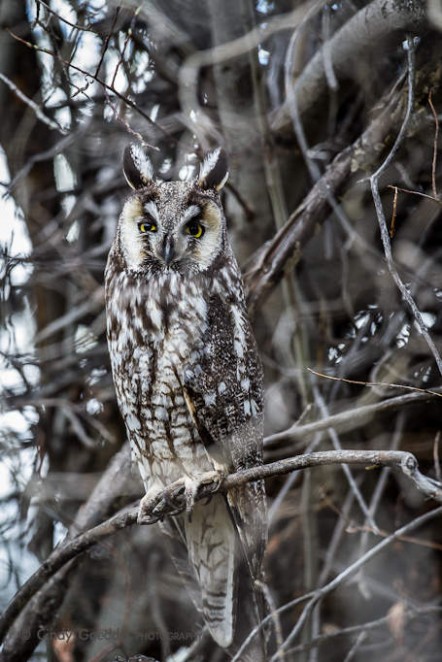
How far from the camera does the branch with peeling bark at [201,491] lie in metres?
1.30

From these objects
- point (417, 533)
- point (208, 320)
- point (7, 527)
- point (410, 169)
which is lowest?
point (417, 533)

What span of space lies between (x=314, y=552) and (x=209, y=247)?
1.24 m

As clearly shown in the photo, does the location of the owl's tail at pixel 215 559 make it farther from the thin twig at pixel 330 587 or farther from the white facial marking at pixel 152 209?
the white facial marking at pixel 152 209

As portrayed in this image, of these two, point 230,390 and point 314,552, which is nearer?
point 230,390

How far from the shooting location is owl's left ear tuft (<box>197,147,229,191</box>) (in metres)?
2.03

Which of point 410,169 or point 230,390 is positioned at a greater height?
point 410,169

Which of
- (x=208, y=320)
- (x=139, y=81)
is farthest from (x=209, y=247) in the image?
(x=139, y=81)

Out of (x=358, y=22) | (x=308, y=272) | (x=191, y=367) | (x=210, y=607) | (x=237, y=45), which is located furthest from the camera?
(x=308, y=272)

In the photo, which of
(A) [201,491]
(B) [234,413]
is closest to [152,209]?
(B) [234,413]

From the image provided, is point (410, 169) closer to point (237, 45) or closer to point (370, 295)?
point (370, 295)

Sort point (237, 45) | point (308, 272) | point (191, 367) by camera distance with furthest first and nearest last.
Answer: point (308, 272) < point (237, 45) < point (191, 367)

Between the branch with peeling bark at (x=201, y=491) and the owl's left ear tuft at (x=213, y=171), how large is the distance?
79 cm

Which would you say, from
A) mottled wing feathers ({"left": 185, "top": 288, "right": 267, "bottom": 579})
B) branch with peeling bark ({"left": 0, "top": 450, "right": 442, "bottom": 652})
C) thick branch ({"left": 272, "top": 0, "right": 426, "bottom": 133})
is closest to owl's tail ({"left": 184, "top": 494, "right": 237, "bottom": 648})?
mottled wing feathers ({"left": 185, "top": 288, "right": 267, "bottom": 579})

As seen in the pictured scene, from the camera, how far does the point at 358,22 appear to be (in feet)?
8.13
